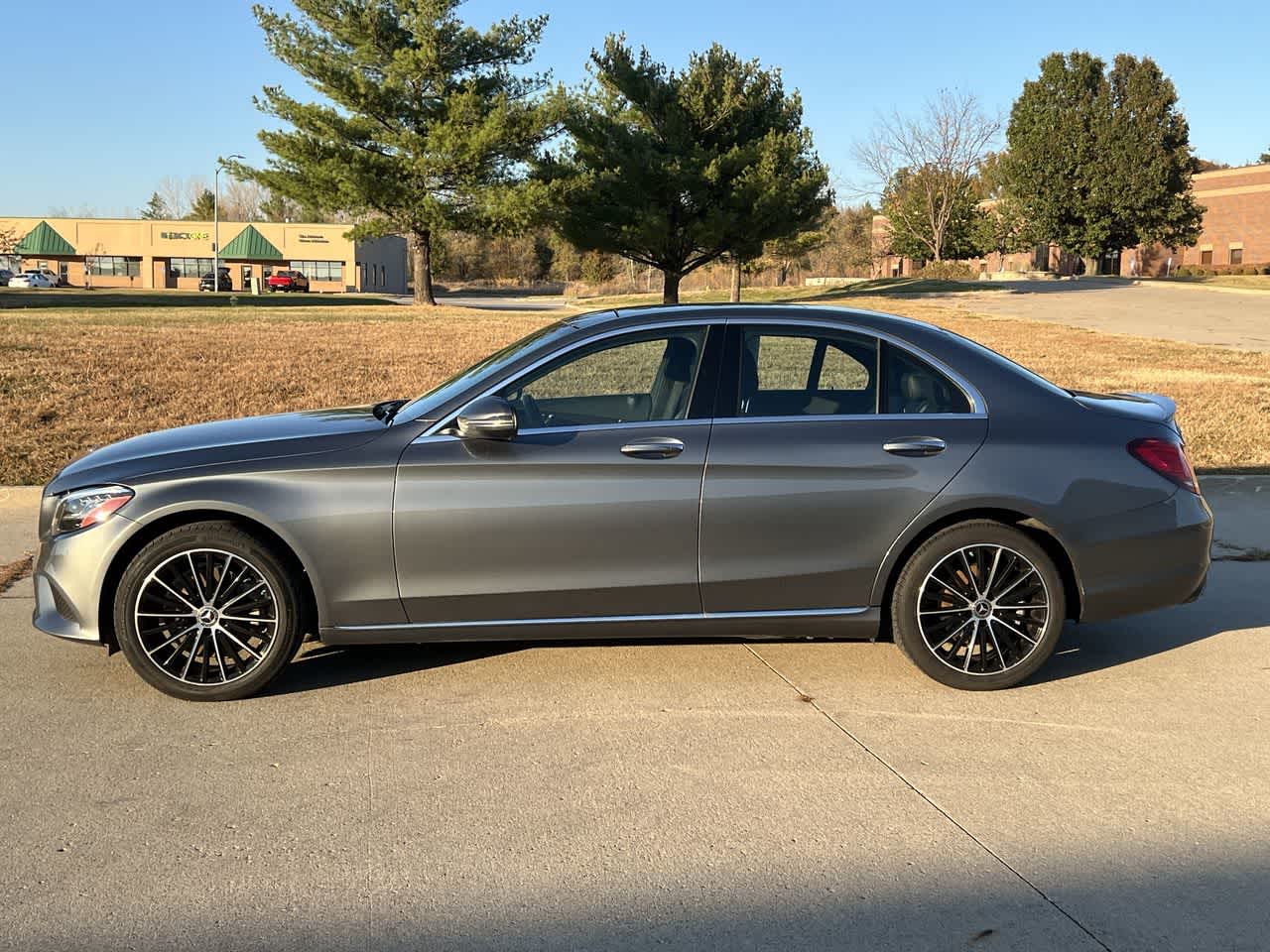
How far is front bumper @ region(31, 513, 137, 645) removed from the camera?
4.78m

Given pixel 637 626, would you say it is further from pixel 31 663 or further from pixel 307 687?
pixel 31 663

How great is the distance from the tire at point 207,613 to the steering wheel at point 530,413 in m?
1.19

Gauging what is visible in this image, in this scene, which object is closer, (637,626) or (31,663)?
(637,626)

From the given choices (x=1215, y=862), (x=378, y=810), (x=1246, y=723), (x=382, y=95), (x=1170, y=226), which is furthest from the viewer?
(x=1170, y=226)

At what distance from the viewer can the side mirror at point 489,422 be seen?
4.82m

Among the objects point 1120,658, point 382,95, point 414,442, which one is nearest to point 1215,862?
point 1120,658

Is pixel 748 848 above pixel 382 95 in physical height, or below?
below

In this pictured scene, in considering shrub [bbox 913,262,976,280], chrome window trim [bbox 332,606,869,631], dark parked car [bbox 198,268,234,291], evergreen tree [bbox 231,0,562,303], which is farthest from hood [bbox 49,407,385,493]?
dark parked car [bbox 198,268,234,291]

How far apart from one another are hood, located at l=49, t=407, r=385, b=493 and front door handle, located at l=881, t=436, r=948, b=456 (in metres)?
2.22

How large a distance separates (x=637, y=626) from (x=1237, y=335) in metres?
22.4

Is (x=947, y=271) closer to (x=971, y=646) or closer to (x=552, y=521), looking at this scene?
(x=971, y=646)

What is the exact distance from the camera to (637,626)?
5.07 m

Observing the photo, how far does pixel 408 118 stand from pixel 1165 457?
130 ft

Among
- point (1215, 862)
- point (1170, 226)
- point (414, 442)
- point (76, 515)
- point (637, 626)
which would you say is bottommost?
point (1215, 862)
